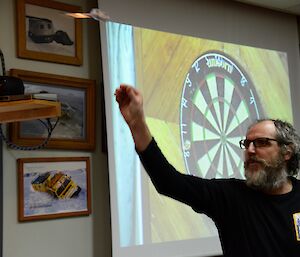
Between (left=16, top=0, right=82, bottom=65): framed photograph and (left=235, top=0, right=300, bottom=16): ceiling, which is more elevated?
(left=235, top=0, right=300, bottom=16): ceiling

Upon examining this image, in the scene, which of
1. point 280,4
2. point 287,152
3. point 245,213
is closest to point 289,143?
point 287,152

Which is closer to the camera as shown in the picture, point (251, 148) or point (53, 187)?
point (251, 148)

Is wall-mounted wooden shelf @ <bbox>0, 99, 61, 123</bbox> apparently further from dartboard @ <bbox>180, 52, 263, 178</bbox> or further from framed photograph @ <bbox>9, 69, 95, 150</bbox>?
dartboard @ <bbox>180, 52, 263, 178</bbox>

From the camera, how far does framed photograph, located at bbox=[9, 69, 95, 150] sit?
2.42m

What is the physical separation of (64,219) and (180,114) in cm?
96

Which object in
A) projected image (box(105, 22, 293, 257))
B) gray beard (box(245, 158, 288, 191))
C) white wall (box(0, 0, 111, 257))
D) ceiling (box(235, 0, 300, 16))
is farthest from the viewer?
ceiling (box(235, 0, 300, 16))

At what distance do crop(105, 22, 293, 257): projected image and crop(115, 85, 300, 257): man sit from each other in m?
0.94

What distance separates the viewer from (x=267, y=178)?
68.4 inches

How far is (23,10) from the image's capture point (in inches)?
97.9

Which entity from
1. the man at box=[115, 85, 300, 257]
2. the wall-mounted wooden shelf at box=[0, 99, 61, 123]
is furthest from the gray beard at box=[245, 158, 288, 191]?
the wall-mounted wooden shelf at box=[0, 99, 61, 123]

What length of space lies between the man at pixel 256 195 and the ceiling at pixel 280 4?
202 cm

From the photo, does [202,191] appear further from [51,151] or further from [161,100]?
[161,100]

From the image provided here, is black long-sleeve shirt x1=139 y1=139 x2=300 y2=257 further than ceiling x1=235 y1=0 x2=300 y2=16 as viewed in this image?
No

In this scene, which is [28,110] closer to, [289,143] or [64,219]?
[64,219]
